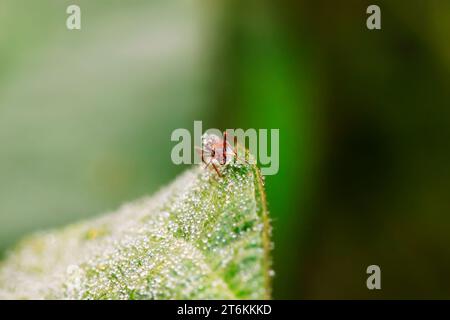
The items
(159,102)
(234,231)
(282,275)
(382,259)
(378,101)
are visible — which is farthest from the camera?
(159,102)

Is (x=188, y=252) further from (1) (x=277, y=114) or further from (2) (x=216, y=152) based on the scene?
(1) (x=277, y=114)

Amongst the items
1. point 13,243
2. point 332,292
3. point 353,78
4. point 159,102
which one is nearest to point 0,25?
point 159,102

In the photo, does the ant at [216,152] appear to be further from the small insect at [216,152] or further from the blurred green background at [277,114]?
the blurred green background at [277,114]

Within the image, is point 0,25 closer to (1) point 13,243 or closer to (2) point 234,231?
(1) point 13,243

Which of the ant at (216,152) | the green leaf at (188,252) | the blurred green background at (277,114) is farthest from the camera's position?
the blurred green background at (277,114)

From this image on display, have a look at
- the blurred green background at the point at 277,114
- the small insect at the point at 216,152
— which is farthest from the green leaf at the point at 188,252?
the blurred green background at the point at 277,114

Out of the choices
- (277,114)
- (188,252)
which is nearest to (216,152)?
(188,252)

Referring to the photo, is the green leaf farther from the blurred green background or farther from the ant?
the blurred green background
